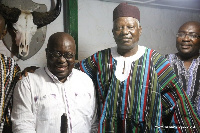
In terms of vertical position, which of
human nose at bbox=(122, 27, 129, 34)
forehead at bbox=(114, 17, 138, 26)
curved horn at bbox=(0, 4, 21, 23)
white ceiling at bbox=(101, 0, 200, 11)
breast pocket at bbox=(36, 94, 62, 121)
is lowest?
breast pocket at bbox=(36, 94, 62, 121)

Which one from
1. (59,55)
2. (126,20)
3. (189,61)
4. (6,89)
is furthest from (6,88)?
(189,61)

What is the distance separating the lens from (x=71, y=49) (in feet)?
6.63

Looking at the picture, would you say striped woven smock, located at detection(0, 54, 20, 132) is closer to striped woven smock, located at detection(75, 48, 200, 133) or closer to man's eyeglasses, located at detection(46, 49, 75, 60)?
man's eyeglasses, located at detection(46, 49, 75, 60)

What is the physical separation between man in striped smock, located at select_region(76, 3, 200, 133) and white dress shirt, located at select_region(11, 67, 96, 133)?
0.28 meters

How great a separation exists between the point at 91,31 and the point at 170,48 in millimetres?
1488

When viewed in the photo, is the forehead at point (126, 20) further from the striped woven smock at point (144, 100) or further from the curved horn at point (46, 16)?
the curved horn at point (46, 16)

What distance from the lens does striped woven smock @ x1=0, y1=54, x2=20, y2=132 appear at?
2092 mm

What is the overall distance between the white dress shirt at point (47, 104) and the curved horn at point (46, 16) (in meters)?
0.98

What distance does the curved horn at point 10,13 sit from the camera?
2607 mm

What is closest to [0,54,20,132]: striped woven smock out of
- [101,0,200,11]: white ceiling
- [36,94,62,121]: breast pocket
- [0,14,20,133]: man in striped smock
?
[0,14,20,133]: man in striped smock

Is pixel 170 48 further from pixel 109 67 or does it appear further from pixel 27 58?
pixel 27 58

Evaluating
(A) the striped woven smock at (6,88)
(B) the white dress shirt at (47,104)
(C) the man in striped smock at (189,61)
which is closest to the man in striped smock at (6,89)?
(A) the striped woven smock at (6,88)

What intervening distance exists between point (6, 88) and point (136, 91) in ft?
3.79

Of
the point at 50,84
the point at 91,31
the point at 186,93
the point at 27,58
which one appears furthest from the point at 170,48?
the point at 50,84
